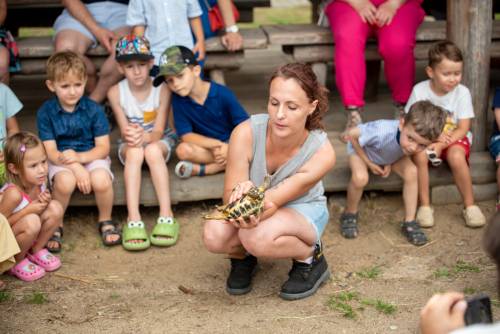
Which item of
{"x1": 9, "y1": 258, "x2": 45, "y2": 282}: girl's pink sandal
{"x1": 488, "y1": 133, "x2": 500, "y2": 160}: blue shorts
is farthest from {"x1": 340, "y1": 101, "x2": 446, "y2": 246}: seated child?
{"x1": 9, "y1": 258, "x2": 45, "y2": 282}: girl's pink sandal

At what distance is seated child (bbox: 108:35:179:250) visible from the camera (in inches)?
178

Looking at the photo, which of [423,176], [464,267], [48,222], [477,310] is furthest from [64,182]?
[477,310]

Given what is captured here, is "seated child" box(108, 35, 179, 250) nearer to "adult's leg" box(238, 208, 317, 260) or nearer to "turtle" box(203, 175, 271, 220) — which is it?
"adult's leg" box(238, 208, 317, 260)

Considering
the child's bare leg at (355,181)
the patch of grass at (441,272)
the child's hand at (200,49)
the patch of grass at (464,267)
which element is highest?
the child's hand at (200,49)

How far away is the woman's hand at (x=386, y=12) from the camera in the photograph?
5.14 meters

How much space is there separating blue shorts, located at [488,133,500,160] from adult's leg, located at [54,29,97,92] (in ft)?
9.22

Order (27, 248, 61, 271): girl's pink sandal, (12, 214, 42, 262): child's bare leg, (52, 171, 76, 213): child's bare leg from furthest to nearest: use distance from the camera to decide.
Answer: (52, 171, 76, 213): child's bare leg < (27, 248, 61, 271): girl's pink sandal < (12, 214, 42, 262): child's bare leg

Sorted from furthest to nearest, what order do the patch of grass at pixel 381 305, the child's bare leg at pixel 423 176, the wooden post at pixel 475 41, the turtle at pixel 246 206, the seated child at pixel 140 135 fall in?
the wooden post at pixel 475 41, the child's bare leg at pixel 423 176, the seated child at pixel 140 135, the patch of grass at pixel 381 305, the turtle at pixel 246 206

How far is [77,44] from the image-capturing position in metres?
5.23

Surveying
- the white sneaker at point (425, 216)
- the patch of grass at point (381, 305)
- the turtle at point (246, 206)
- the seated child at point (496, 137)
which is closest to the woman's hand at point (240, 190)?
the turtle at point (246, 206)

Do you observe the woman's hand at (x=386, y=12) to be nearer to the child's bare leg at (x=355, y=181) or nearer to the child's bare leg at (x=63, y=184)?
the child's bare leg at (x=355, y=181)

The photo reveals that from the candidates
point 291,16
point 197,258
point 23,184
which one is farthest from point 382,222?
point 291,16

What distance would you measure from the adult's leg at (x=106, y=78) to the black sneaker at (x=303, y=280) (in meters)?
2.08

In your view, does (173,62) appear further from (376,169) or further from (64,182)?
(376,169)
